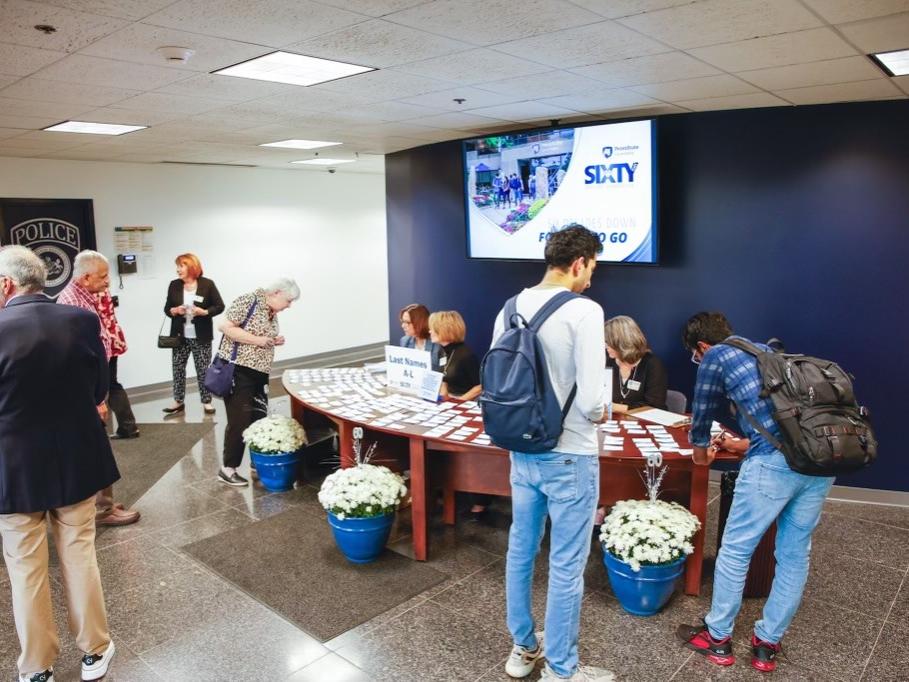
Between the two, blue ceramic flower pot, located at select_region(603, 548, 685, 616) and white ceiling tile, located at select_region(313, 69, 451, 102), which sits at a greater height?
white ceiling tile, located at select_region(313, 69, 451, 102)

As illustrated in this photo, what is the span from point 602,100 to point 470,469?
249 centimetres

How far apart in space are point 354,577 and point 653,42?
2.91 metres

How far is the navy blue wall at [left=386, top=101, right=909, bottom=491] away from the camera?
4.54 metres

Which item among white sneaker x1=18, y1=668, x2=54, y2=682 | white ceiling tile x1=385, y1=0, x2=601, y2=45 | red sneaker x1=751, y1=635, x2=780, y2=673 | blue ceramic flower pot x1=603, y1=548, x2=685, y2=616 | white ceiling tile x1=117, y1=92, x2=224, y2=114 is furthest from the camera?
white ceiling tile x1=117, y1=92, x2=224, y2=114

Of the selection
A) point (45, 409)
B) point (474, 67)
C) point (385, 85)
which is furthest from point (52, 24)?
point (474, 67)

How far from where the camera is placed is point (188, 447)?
6.05 meters

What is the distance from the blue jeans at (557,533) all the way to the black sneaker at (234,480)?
290 cm

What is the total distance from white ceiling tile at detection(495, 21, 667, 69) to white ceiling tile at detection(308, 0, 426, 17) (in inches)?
27.4

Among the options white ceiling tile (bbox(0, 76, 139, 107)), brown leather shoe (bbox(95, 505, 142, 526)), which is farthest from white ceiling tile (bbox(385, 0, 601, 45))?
brown leather shoe (bbox(95, 505, 142, 526))

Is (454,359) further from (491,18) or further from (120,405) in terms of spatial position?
(120,405)

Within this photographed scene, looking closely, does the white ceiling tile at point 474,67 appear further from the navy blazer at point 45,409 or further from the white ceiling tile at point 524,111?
the navy blazer at point 45,409

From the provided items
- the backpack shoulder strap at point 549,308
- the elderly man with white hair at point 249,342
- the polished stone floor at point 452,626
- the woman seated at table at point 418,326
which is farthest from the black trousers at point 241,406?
the backpack shoulder strap at point 549,308

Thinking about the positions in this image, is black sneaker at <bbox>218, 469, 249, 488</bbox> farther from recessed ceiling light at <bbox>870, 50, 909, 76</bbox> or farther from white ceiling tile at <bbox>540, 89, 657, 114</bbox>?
recessed ceiling light at <bbox>870, 50, 909, 76</bbox>

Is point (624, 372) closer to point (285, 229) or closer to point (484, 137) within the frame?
point (484, 137)
